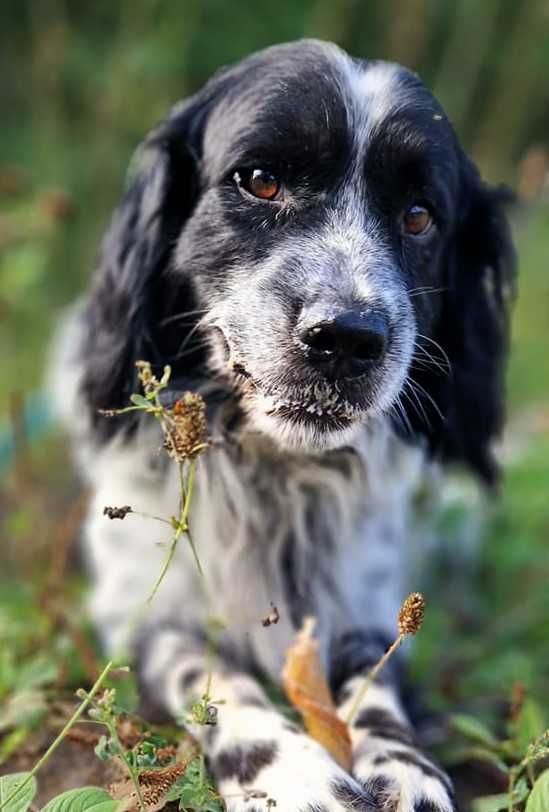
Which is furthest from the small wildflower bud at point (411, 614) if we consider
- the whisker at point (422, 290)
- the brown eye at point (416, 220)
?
the brown eye at point (416, 220)

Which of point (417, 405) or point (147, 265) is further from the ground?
point (147, 265)

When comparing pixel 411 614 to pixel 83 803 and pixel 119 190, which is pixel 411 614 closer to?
pixel 83 803

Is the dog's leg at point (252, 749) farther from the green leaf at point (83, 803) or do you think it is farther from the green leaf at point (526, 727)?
the green leaf at point (526, 727)

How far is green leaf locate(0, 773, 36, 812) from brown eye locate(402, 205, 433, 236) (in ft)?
4.60

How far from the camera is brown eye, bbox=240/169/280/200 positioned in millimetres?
2156

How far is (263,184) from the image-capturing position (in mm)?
2166

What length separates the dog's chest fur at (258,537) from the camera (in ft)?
8.10

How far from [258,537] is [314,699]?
1.90 feet

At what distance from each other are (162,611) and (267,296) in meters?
0.95

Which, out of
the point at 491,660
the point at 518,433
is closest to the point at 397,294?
the point at 491,660

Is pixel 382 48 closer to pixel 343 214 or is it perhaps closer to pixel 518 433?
pixel 518 433

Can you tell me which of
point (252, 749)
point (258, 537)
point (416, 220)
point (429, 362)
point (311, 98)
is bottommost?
point (252, 749)

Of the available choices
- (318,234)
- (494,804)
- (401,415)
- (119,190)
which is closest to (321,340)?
(318,234)

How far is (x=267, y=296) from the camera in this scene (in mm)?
2059
